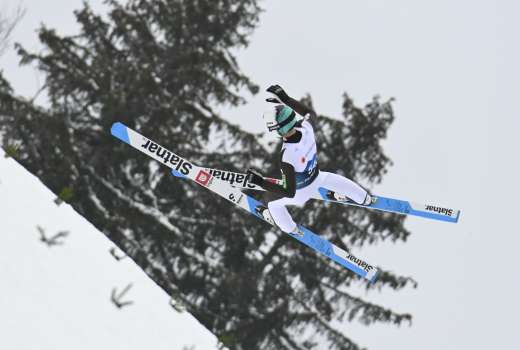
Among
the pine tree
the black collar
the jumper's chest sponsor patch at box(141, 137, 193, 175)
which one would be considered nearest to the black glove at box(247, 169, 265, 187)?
the black collar

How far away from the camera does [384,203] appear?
993cm

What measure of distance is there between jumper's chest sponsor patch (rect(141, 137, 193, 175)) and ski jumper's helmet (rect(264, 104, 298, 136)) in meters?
2.41

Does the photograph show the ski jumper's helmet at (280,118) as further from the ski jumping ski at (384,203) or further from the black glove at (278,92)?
the ski jumping ski at (384,203)

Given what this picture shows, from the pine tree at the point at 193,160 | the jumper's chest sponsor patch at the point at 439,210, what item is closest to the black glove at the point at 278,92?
the jumper's chest sponsor patch at the point at 439,210

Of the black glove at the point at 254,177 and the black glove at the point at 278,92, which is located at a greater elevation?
the black glove at the point at 278,92

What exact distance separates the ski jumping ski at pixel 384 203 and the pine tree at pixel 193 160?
603 centimetres

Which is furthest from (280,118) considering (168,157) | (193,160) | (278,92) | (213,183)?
(193,160)

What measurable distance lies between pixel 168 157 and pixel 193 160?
27.3 ft

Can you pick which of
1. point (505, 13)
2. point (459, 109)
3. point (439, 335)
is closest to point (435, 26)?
point (505, 13)

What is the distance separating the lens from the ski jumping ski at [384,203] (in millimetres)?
9758

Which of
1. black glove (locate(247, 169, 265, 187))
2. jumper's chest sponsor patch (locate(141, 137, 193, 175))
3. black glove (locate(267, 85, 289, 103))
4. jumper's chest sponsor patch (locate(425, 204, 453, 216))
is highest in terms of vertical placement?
jumper's chest sponsor patch (locate(425, 204, 453, 216))

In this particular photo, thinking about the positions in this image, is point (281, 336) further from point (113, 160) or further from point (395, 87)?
point (395, 87)

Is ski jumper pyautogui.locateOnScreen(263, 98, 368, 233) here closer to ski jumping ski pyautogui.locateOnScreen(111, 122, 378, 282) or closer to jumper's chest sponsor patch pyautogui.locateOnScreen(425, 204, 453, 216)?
ski jumping ski pyautogui.locateOnScreen(111, 122, 378, 282)

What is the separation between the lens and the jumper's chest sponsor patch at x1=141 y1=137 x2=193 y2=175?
375 inches
